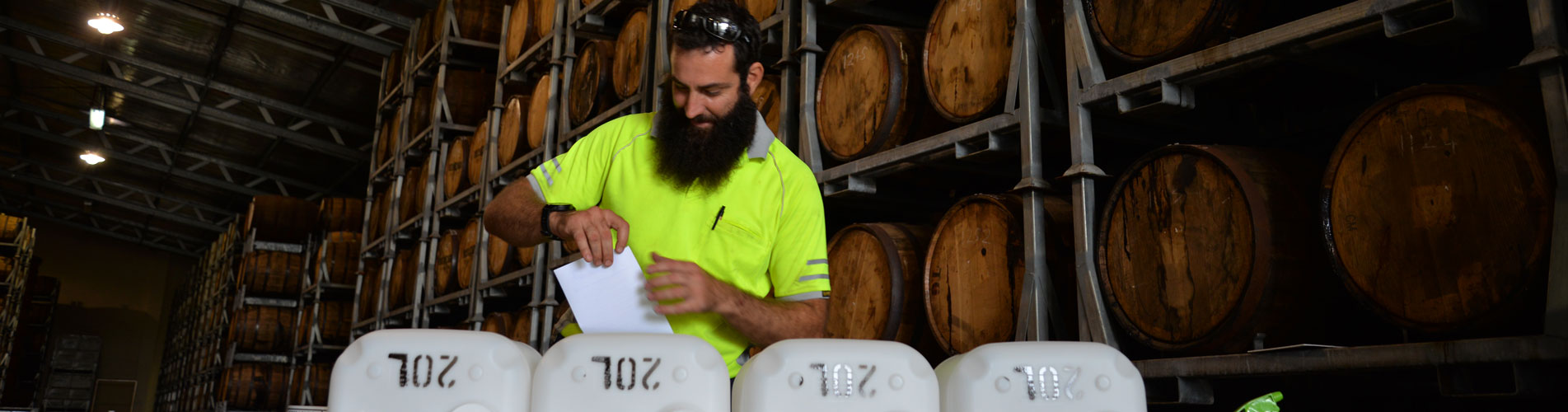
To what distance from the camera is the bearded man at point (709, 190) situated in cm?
271

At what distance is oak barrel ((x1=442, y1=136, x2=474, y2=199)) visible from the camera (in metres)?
9.08

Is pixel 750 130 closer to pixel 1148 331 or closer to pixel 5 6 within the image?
pixel 1148 331

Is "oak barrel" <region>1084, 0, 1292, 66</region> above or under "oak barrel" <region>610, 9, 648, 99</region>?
under

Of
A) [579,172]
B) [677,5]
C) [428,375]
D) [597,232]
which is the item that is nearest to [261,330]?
[677,5]

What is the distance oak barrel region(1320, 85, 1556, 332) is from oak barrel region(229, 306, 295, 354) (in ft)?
49.8

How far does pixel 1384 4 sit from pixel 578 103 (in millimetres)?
5376

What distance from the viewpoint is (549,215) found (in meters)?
2.62

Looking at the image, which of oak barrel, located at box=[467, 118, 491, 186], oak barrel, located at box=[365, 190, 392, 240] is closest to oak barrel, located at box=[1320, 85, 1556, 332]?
oak barrel, located at box=[467, 118, 491, 186]

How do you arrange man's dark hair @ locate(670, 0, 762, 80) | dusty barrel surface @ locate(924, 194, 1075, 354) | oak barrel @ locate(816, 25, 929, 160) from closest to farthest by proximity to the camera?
1. man's dark hair @ locate(670, 0, 762, 80)
2. dusty barrel surface @ locate(924, 194, 1075, 354)
3. oak barrel @ locate(816, 25, 929, 160)

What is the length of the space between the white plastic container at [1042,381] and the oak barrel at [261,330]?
51.1ft

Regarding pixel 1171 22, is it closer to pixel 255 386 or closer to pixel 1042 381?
pixel 1042 381

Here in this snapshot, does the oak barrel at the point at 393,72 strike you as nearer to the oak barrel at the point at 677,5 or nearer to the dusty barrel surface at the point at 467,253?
the dusty barrel surface at the point at 467,253

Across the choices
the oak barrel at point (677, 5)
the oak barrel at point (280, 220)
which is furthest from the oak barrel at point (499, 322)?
the oak barrel at point (280, 220)

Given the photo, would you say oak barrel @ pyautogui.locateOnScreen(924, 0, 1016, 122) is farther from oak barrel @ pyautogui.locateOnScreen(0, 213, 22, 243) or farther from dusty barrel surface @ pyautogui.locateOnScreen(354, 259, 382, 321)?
oak barrel @ pyautogui.locateOnScreen(0, 213, 22, 243)
